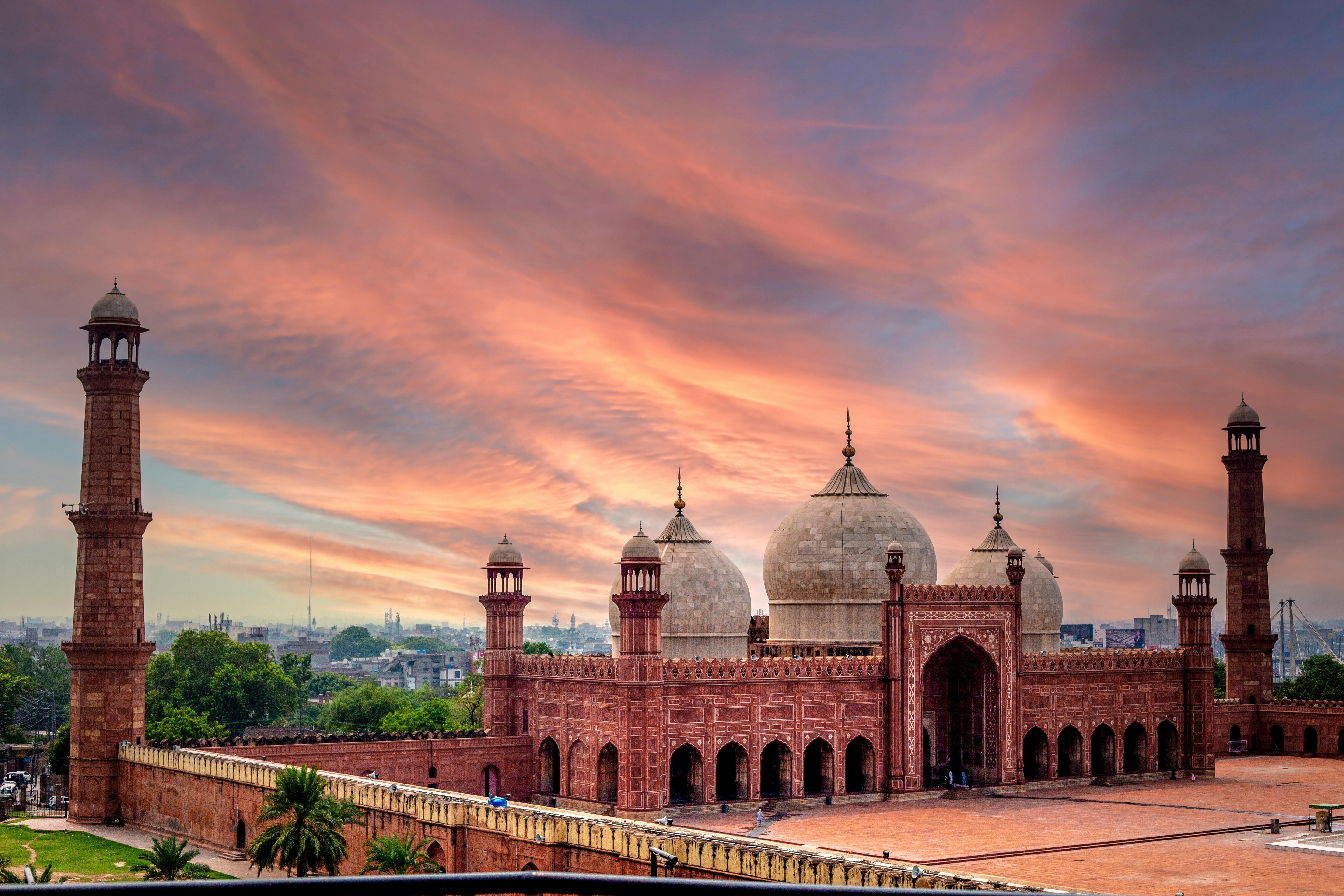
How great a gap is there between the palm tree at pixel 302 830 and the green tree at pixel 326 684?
305ft

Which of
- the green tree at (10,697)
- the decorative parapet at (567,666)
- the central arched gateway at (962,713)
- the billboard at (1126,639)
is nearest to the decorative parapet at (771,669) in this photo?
the decorative parapet at (567,666)

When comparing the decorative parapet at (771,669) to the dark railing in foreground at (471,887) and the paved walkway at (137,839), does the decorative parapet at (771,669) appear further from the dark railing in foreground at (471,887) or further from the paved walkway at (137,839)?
the dark railing in foreground at (471,887)

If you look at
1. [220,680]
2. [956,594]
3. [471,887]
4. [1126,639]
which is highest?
[956,594]

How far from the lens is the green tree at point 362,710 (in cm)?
7662

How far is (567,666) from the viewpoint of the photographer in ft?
124

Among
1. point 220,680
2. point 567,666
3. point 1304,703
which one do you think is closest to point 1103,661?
point 1304,703

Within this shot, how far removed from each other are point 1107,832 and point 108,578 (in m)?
26.5

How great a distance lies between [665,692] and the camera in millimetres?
36156

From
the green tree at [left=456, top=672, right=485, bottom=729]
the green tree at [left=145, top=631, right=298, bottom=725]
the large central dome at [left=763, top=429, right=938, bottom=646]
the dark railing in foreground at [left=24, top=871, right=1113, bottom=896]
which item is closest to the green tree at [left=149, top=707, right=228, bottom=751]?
the green tree at [left=145, top=631, right=298, bottom=725]

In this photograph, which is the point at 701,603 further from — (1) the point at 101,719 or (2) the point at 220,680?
(2) the point at 220,680

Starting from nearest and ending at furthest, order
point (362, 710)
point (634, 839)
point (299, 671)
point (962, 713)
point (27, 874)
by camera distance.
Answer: point (634, 839) → point (27, 874) → point (962, 713) → point (362, 710) → point (299, 671)

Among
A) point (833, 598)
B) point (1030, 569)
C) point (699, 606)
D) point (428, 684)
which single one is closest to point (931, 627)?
point (833, 598)

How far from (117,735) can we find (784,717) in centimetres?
1784

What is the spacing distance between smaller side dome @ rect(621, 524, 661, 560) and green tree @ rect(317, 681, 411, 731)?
39.6m
